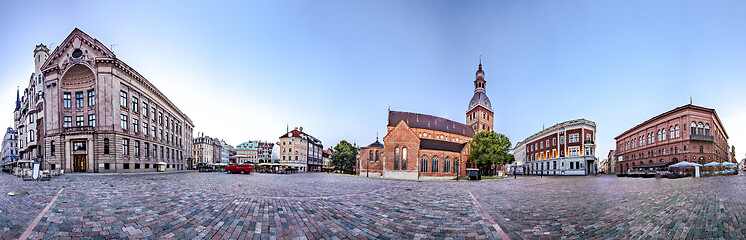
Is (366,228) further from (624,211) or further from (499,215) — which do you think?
(624,211)

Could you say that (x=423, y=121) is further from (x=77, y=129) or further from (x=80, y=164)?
(x=77, y=129)

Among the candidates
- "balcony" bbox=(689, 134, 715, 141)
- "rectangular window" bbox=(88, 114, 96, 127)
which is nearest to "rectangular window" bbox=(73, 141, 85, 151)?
"rectangular window" bbox=(88, 114, 96, 127)

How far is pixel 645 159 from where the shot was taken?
5569 cm

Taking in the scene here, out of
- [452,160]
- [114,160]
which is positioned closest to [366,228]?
[452,160]

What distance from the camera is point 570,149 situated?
200ft

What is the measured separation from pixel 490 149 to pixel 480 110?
2722 cm

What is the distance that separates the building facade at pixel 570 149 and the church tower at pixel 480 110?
14396 millimetres

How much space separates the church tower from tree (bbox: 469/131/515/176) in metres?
22.8

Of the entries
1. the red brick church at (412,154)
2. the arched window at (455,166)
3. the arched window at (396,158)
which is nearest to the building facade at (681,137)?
the red brick church at (412,154)

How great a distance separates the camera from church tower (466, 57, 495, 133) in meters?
67.3

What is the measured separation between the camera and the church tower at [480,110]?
221ft

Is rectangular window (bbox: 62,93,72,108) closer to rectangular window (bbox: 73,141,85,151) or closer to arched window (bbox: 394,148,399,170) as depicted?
rectangular window (bbox: 73,141,85,151)

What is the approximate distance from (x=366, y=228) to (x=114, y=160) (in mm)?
44853

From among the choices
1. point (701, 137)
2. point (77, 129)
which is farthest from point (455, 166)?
point (77, 129)
